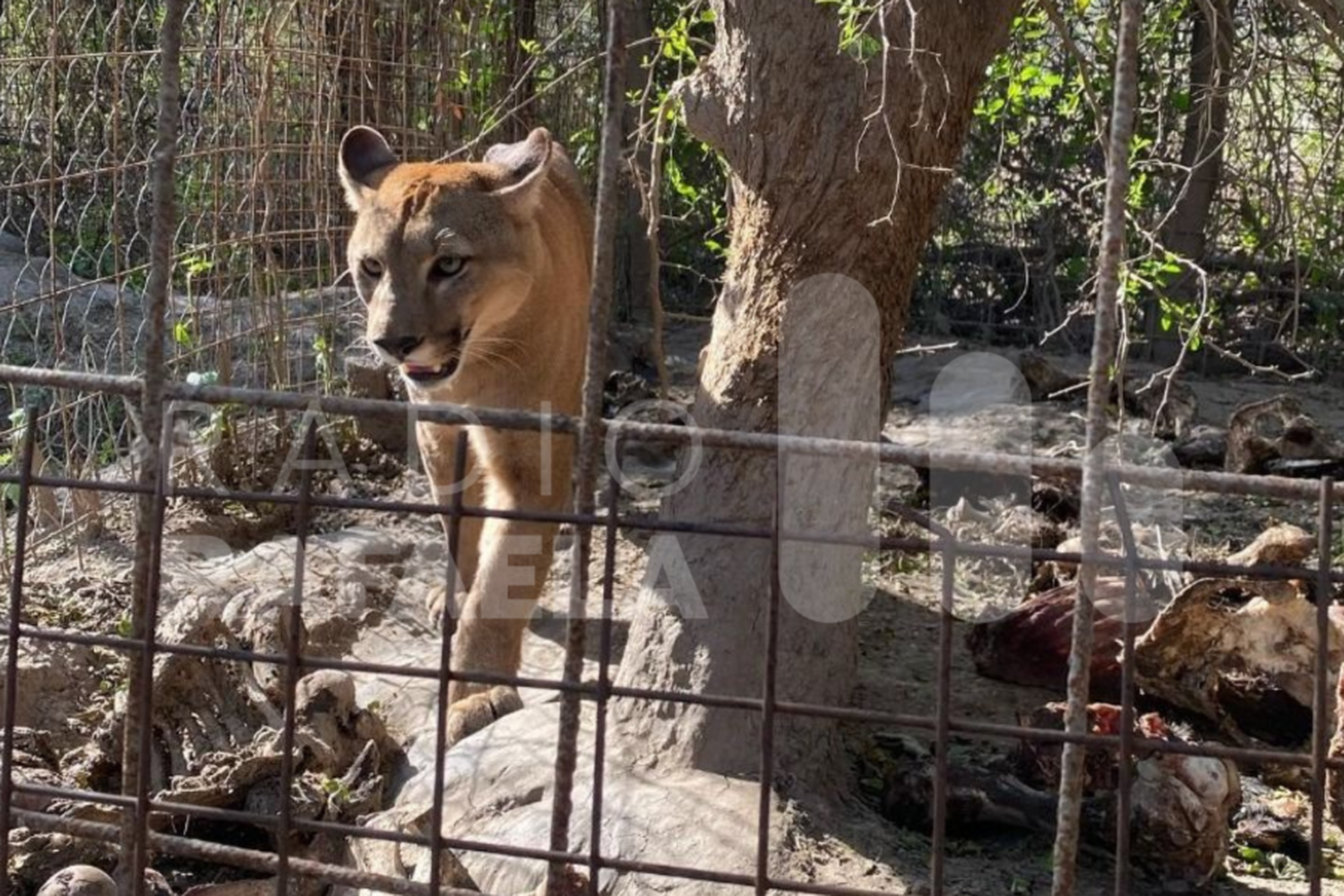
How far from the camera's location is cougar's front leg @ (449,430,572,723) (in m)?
5.20

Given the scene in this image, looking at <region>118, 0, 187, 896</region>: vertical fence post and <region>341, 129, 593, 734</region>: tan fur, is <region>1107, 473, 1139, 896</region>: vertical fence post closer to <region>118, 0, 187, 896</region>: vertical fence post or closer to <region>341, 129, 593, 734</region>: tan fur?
<region>118, 0, 187, 896</region>: vertical fence post

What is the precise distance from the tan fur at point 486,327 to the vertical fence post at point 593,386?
225 cm

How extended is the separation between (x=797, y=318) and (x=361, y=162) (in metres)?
2.30

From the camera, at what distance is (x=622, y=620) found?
5695mm

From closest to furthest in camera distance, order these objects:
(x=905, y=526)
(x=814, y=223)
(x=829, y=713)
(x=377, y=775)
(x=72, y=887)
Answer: (x=829, y=713), (x=72, y=887), (x=814, y=223), (x=377, y=775), (x=905, y=526)

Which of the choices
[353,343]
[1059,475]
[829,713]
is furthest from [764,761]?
[353,343]

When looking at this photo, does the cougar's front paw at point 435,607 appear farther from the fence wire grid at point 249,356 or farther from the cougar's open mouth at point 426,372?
the cougar's open mouth at point 426,372

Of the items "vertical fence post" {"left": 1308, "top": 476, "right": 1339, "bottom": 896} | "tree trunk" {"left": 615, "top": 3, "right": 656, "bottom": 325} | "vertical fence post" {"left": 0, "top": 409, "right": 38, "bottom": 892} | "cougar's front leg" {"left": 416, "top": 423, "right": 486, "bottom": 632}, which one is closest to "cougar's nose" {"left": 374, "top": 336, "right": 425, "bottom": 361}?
"cougar's front leg" {"left": 416, "top": 423, "right": 486, "bottom": 632}

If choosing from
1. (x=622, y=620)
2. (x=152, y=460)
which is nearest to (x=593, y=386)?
(x=152, y=460)

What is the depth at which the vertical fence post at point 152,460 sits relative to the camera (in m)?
2.77

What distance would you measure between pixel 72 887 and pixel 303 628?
1890 millimetres

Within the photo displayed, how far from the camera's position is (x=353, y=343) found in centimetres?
777

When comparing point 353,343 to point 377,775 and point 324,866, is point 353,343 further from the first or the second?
point 324,866

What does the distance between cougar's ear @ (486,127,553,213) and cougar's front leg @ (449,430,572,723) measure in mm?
802
